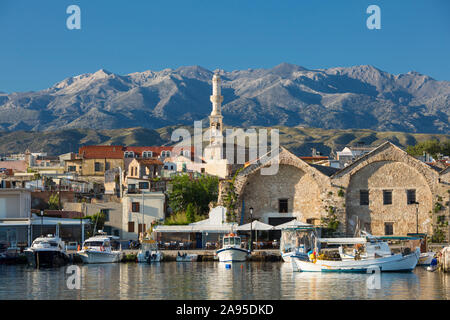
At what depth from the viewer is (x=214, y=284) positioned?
4359cm

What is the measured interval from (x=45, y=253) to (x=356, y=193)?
29.3 m

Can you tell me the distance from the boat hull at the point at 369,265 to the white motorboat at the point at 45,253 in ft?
68.1

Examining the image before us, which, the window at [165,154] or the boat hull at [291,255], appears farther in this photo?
the window at [165,154]

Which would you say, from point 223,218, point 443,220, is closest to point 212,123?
point 223,218

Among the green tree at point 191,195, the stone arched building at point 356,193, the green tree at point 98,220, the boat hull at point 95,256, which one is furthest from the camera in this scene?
the green tree at point 191,195

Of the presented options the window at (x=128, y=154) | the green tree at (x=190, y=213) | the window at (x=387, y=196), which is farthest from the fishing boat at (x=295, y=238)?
the window at (x=128, y=154)

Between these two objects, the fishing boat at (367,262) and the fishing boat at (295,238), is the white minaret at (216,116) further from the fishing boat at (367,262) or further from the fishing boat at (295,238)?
the fishing boat at (367,262)

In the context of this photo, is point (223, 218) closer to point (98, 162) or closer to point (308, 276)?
point (308, 276)

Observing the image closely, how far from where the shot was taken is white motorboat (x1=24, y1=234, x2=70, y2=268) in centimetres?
5850

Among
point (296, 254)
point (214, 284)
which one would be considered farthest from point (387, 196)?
point (214, 284)

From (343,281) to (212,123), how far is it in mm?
81921

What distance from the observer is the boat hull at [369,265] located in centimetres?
5084

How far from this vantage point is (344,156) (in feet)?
342

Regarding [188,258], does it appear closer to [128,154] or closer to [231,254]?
[231,254]
